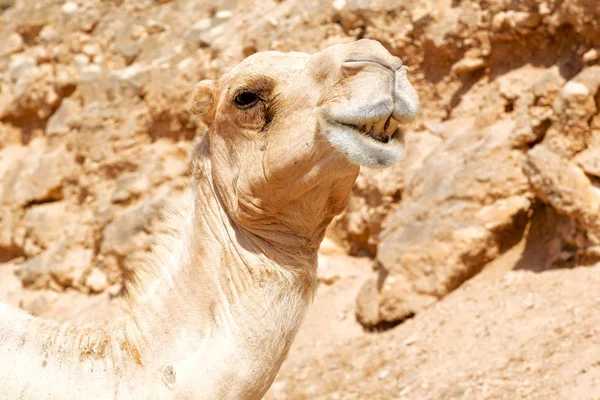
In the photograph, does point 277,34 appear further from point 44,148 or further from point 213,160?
point 213,160

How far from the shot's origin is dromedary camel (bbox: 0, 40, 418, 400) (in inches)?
116

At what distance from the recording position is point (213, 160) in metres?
3.43

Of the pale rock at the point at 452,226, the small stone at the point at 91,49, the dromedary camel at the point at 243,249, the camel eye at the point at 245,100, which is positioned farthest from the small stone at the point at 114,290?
the camel eye at the point at 245,100

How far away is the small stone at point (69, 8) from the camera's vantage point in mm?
13992

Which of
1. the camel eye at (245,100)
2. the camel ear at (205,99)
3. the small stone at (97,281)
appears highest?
the camel eye at (245,100)

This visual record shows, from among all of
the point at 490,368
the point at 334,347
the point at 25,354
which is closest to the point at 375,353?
the point at 334,347

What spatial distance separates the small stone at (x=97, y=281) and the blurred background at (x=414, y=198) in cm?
2

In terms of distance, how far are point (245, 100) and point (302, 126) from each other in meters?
0.32

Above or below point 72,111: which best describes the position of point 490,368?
above

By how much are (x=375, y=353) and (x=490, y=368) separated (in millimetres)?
1263

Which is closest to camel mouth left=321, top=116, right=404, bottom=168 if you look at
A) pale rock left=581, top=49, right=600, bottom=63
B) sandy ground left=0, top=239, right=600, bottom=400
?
sandy ground left=0, top=239, right=600, bottom=400

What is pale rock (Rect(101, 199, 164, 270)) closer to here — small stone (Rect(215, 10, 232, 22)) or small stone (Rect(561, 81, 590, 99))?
small stone (Rect(215, 10, 232, 22))

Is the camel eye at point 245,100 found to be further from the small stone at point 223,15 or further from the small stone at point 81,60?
the small stone at point 81,60

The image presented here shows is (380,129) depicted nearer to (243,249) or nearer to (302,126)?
(302,126)
